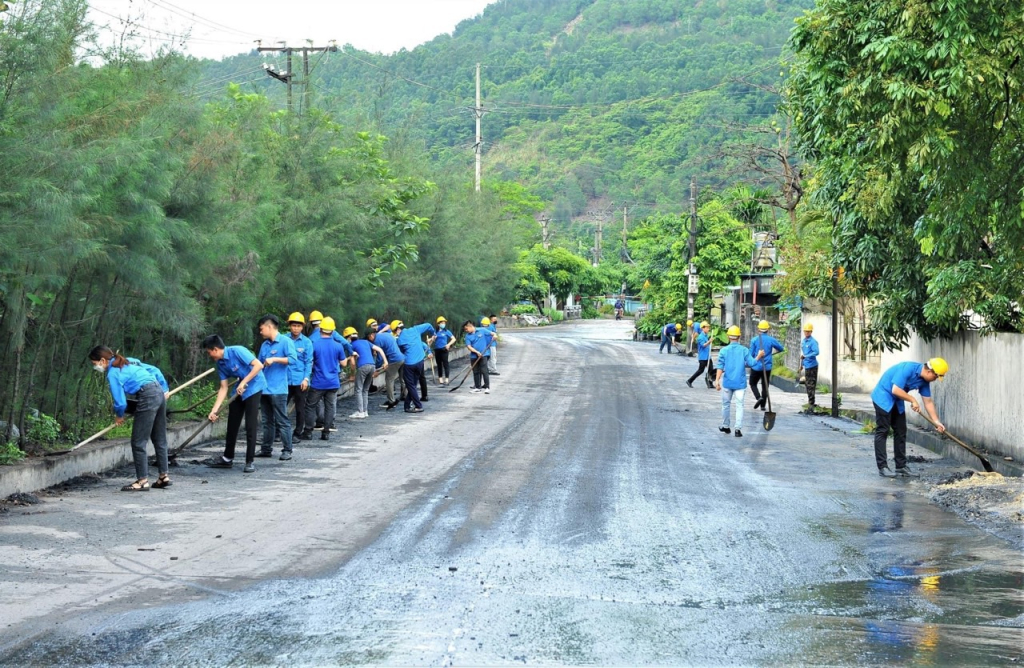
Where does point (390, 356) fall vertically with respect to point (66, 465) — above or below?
above

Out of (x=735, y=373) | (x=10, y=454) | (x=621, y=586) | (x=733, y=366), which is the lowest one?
(x=621, y=586)

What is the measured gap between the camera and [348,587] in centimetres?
779

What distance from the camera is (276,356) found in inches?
577

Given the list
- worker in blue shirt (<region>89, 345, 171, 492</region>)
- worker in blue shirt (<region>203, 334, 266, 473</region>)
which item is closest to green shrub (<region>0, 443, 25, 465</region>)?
worker in blue shirt (<region>89, 345, 171, 492</region>)

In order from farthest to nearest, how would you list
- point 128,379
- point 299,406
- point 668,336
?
point 668,336 < point 299,406 < point 128,379

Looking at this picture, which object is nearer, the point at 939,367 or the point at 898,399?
the point at 939,367

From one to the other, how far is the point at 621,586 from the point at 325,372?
10.7m

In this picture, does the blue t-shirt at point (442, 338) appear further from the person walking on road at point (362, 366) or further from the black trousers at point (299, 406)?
the black trousers at point (299, 406)

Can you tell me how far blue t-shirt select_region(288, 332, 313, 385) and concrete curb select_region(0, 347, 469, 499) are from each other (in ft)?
5.73

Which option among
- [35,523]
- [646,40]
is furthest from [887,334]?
[646,40]

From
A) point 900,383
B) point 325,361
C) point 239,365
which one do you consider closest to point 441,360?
point 325,361

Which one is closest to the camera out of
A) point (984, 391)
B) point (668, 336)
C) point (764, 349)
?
point (984, 391)

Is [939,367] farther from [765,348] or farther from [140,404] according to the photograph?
[765,348]

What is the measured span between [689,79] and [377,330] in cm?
13424
